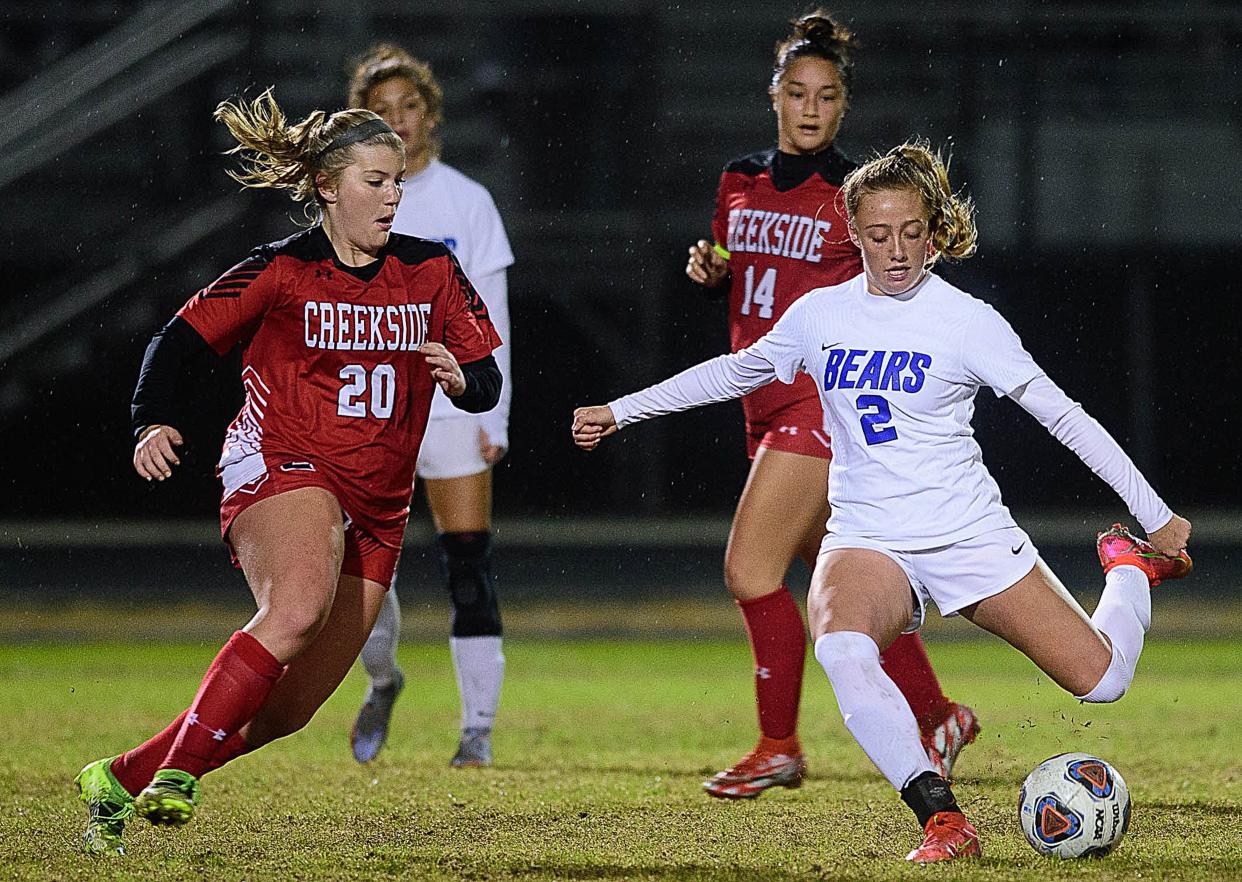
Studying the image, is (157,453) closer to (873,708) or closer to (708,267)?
(873,708)

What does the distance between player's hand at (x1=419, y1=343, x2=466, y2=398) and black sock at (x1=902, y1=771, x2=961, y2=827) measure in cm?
131

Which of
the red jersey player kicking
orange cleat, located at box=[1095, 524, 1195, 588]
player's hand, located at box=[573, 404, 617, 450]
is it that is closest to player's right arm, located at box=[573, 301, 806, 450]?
player's hand, located at box=[573, 404, 617, 450]

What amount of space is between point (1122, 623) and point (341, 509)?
182 cm

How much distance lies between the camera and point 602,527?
14.1m

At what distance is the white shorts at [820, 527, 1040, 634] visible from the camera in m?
3.91

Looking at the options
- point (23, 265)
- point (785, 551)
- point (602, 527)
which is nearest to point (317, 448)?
point (785, 551)

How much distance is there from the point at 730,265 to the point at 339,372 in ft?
4.64

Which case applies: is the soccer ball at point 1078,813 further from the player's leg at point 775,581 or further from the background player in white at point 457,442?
the background player in white at point 457,442

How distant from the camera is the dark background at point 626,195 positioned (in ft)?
45.2

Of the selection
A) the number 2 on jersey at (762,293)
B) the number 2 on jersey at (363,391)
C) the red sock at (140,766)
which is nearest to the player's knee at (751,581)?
the number 2 on jersey at (762,293)

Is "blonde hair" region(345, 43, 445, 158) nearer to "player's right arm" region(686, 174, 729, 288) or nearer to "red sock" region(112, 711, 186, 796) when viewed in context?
"player's right arm" region(686, 174, 729, 288)

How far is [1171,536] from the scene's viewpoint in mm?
3900

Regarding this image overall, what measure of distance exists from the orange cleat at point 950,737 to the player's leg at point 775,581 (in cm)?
36

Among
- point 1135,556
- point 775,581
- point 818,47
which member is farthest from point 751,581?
point 818,47
